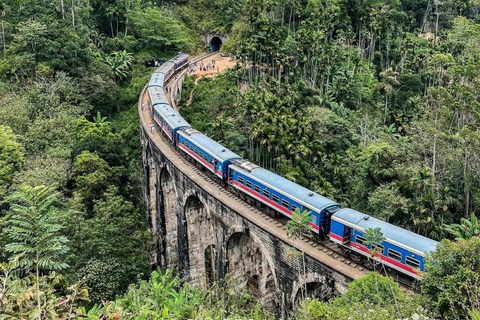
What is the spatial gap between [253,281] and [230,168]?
7.98 meters

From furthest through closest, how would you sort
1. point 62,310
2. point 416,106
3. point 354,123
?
point 416,106 → point 354,123 → point 62,310

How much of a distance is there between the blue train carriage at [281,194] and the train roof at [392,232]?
1.03 metres

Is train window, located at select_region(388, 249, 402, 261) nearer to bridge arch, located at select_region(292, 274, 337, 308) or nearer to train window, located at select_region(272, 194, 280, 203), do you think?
bridge arch, located at select_region(292, 274, 337, 308)

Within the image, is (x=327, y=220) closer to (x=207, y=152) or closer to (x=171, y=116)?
(x=207, y=152)

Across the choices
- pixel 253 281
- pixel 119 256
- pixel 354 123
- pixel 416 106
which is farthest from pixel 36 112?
pixel 416 106

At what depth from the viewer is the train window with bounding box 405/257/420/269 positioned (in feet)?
61.5

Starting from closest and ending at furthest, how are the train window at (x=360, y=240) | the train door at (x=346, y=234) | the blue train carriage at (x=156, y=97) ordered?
the train window at (x=360, y=240) → the train door at (x=346, y=234) → the blue train carriage at (x=156, y=97)

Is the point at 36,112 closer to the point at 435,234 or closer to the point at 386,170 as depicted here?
the point at 386,170

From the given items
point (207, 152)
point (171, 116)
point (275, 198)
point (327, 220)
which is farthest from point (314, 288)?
point (171, 116)

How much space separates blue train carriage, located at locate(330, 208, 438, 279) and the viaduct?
1197 mm

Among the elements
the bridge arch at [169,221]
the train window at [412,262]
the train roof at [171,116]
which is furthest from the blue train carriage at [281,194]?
the bridge arch at [169,221]

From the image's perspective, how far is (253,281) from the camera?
2978 cm

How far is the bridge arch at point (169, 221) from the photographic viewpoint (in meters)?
36.8

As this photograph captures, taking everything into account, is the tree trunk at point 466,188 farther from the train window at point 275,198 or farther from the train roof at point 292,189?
the train window at point 275,198
